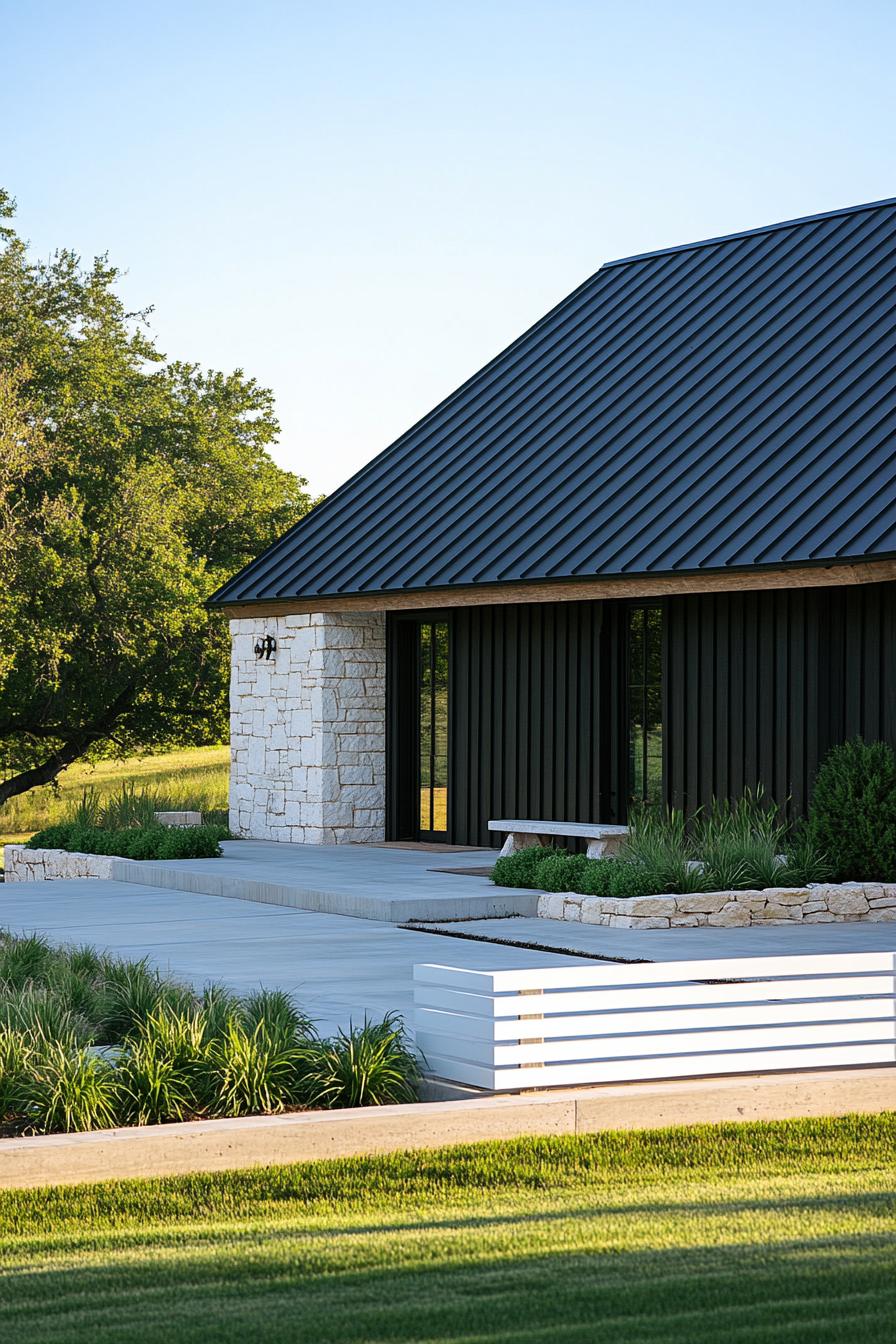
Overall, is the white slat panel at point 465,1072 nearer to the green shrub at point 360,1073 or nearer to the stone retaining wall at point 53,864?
the green shrub at point 360,1073

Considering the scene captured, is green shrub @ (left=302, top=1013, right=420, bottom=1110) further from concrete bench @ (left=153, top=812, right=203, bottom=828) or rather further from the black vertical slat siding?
concrete bench @ (left=153, top=812, right=203, bottom=828)

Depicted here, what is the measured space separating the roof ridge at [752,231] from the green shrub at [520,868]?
362 inches

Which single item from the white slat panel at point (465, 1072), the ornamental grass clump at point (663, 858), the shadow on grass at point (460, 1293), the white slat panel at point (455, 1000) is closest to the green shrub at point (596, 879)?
the ornamental grass clump at point (663, 858)

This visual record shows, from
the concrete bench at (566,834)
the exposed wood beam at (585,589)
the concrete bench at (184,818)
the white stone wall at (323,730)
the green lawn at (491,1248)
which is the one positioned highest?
the exposed wood beam at (585,589)

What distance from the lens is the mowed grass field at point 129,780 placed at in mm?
37312

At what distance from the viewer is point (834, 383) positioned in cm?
1816

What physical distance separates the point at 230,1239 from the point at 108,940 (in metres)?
7.29

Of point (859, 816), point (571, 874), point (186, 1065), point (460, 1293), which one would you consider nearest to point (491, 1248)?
point (460, 1293)

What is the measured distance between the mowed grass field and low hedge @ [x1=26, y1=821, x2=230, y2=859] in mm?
3911

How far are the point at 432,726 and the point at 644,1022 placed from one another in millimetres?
12829

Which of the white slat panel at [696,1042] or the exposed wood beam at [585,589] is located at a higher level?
the exposed wood beam at [585,589]

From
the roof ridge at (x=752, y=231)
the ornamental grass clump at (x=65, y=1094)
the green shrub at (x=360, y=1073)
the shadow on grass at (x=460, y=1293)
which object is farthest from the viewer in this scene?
the roof ridge at (x=752, y=231)

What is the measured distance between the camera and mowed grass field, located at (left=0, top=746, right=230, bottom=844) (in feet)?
122

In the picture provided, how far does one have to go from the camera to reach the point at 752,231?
73.6ft
